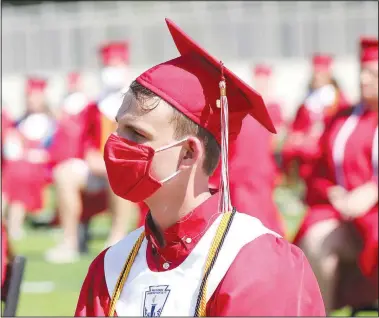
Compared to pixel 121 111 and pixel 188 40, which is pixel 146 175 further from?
pixel 188 40

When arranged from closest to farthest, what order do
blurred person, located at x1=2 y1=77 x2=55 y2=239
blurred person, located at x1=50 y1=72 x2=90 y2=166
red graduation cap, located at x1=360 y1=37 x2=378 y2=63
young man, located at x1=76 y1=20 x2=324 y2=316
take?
young man, located at x1=76 y1=20 x2=324 y2=316
red graduation cap, located at x1=360 y1=37 x2=378 y2=63
blurred person, located at x1=50 y1=72 x2=90 y2=166
blurred person, located at x1=2 y1=77 x2=55 y2=239

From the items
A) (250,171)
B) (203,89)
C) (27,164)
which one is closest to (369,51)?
(250,171)

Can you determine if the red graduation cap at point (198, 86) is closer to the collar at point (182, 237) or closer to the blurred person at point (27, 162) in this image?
the collar at point (182, 237)

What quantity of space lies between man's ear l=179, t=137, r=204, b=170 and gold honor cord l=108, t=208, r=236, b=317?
0.52 feet

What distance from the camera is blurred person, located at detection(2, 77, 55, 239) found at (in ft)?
38.5

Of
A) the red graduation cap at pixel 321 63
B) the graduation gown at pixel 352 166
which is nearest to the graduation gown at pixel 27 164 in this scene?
the red graduation cap at pixel 321 63

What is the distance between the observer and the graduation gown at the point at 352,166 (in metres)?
5.18

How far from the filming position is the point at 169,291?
8.47 feet

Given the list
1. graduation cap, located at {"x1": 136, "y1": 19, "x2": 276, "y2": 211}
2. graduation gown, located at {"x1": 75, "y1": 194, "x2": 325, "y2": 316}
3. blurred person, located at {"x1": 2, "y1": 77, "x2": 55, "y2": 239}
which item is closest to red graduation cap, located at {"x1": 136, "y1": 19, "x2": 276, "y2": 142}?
graduation cap, located at {"x1": 136, "y1": 19, "x2": 276, "y2": 211}

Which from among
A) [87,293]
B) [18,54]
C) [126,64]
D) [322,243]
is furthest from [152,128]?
[18,54]

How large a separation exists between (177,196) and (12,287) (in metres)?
1.12

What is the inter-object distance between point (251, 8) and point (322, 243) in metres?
18.4

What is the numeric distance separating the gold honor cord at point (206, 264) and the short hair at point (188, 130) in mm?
157

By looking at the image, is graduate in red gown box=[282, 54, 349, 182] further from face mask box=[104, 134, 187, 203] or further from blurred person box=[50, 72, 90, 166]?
face mask box=[104, 134, 187, 203]
